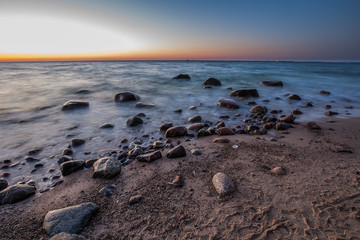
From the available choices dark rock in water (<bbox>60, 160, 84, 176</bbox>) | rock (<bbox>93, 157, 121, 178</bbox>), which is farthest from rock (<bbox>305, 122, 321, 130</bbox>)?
dark rock in water (<bbox>60, 160, 84, 176</bbox>)

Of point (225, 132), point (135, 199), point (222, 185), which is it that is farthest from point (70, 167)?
point (225, 132)

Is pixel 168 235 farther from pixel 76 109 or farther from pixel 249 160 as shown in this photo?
pixel 76 109

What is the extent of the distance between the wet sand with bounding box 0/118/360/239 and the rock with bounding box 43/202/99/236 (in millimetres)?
75

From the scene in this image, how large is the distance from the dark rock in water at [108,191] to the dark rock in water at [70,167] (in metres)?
0.90

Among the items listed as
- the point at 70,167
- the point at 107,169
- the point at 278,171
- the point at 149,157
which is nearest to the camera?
the point at 278,171

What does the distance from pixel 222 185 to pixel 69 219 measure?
71.5 inches

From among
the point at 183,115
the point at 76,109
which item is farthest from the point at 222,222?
the point at 76,109

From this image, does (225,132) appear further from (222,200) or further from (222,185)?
(222,200)

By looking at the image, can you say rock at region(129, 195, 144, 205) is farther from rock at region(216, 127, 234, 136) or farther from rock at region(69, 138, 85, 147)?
rock at region(216, 127, 234, 136)

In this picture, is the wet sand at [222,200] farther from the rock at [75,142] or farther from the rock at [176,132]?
the rock at [75,142]

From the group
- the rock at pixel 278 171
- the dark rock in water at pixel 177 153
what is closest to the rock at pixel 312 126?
the rock at pixel 278 171

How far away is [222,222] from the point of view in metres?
1.89

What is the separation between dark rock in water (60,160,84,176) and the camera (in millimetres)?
2936

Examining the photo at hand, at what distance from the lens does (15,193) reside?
93.0 inches
